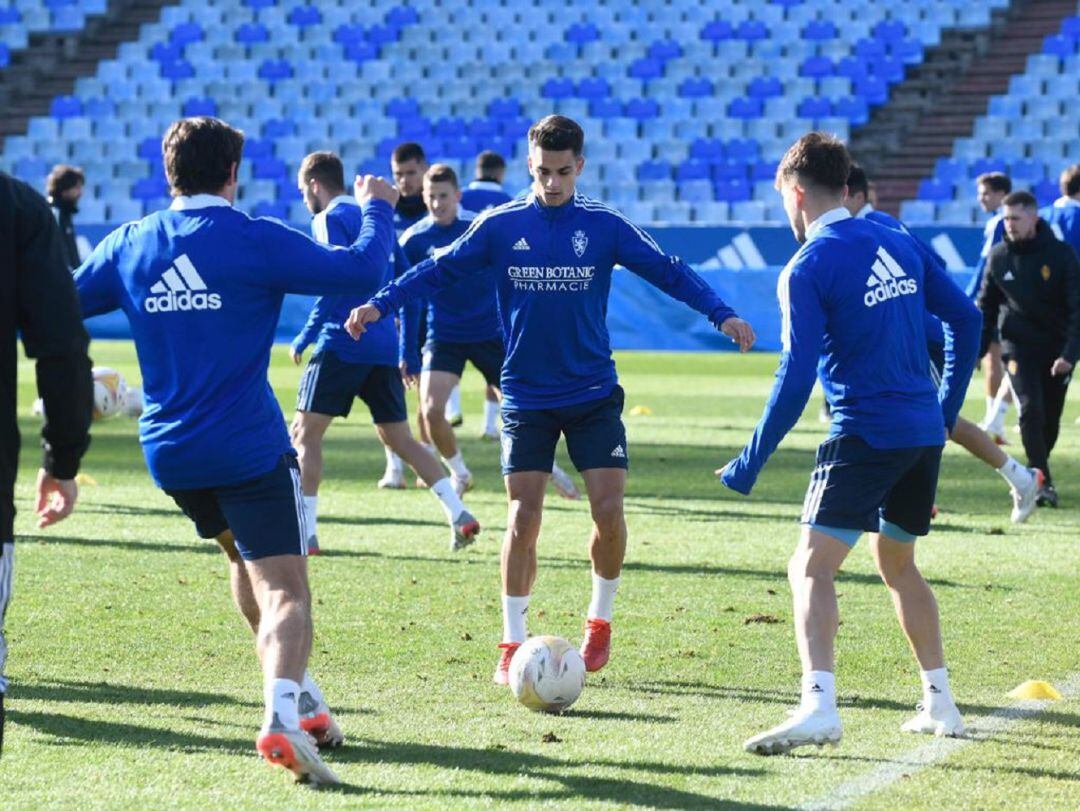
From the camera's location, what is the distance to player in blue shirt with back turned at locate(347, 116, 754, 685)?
22.7 ft

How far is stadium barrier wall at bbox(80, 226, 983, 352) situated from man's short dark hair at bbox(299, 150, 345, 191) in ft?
47.4

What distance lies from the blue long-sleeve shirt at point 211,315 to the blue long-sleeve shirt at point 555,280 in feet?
4.87

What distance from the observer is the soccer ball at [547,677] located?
6.33 meters

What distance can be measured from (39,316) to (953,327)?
3107 millimetres

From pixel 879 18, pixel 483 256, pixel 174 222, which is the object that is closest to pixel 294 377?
pixel 879 18

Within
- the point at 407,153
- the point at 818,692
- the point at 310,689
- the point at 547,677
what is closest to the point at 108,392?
the point at 407,153

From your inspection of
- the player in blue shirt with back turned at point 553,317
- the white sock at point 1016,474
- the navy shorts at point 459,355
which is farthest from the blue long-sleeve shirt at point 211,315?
the navy shorts at point 459,355

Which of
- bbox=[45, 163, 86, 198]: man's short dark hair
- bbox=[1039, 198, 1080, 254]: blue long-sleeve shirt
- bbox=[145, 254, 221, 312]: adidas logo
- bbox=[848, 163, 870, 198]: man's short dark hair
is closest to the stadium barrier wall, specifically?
bbox=[1039, 198, 1080, 254]: blue long-sleeve shirt

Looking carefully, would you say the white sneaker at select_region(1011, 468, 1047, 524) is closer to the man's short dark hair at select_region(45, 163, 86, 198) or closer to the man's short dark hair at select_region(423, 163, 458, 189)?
the man's short dark hair at select_region(423, 163, 458, 189)

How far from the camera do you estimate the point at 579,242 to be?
22.8 ft

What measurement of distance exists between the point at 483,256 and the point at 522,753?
6.71 ft

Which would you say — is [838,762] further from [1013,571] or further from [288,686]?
[1013,571]

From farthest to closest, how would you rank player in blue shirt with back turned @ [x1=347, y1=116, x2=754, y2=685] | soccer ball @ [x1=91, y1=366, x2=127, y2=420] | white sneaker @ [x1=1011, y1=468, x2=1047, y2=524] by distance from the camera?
soccer ball @ [x1=91, y1=366, x2=127, y2=420] < white sneaker @ [x1=1011, y1=468, x2=1047, y2=524] < player in blue shirt with back turned @ [x1=347, y1=116, x2=754, y2=685]

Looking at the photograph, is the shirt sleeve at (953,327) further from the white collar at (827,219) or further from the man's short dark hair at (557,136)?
the man's short dark hair at (557,136)
